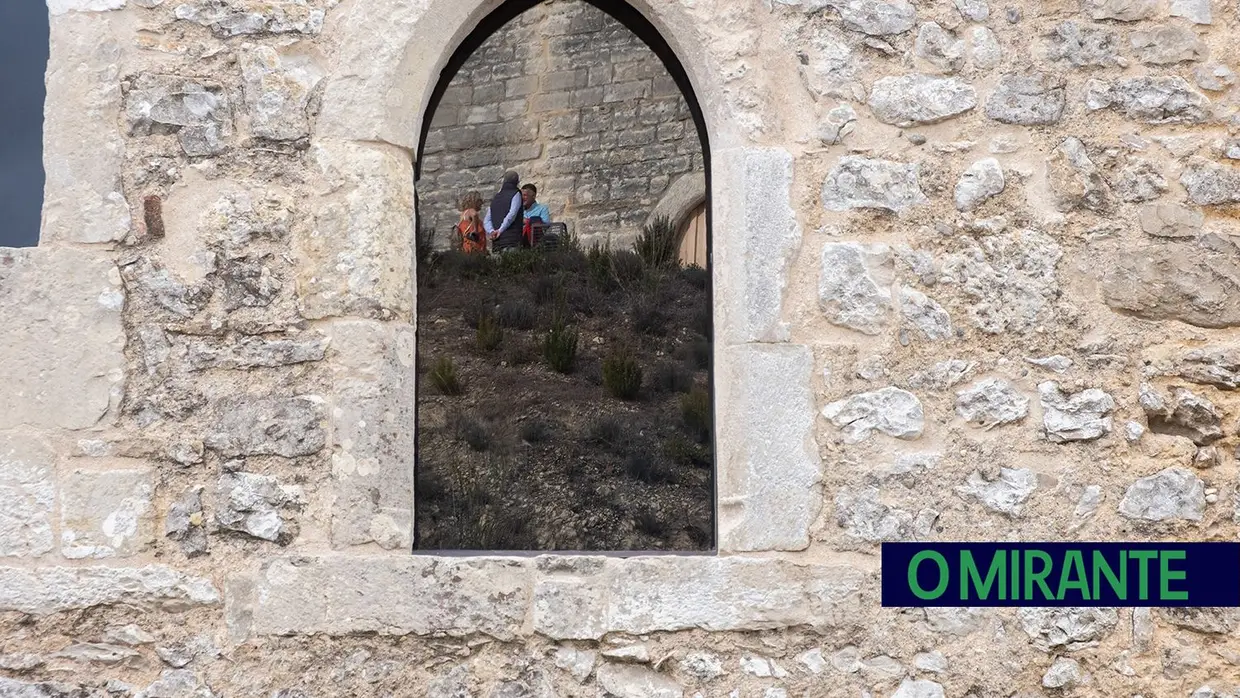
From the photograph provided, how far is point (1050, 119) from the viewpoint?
2990mm

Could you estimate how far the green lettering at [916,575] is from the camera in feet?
9.32

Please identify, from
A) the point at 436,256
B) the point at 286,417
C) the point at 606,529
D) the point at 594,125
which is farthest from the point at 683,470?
the point at 594,125

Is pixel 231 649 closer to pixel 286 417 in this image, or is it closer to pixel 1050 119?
pixel 286 417

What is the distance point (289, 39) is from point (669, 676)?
1.81m

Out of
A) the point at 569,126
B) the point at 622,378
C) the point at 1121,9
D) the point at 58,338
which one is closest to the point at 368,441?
the point at 58,338

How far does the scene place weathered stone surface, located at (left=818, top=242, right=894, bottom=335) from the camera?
9.59ft

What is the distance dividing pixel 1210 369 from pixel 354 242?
211cm

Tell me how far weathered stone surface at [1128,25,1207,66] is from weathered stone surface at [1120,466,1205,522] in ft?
3.38

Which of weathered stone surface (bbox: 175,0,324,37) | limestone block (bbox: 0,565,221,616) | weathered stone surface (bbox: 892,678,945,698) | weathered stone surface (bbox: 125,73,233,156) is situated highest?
weathered stone surface (bbox: 175,0,324,37)

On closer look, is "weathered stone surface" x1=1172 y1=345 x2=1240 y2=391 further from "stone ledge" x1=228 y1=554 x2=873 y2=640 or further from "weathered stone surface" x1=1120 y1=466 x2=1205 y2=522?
"stone ledge" x1=228 y1=554 x2=873 y2=640

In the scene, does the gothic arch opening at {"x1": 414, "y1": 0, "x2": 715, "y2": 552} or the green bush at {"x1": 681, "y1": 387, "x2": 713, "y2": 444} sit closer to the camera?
the gothic arch opening at {"x1": 414, "y1": 0, "x2": 715, "y2": 552}

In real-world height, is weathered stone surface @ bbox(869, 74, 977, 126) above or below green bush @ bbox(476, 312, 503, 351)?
above

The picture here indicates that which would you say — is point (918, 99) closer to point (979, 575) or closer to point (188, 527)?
point (979, 575)

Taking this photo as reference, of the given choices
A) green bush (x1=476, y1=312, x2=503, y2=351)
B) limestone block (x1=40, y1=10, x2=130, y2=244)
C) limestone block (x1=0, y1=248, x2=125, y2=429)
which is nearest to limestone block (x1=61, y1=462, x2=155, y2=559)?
limestone block (x1=0, y1=248, x2=125, y2=429)
